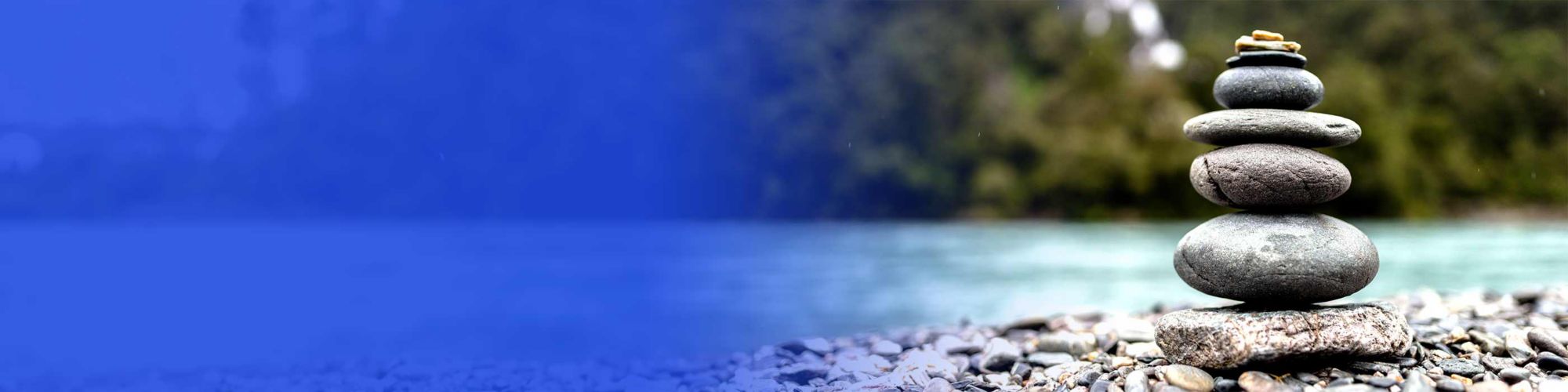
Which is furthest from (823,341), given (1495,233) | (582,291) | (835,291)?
(1495,233)

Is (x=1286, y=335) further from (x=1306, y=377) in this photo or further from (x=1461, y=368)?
(x=1461, y=368)

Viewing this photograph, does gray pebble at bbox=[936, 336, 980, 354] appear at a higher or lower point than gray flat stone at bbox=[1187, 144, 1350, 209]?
lower

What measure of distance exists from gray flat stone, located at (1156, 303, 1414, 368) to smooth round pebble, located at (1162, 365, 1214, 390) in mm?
130

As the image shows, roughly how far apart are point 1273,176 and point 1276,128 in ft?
1.13

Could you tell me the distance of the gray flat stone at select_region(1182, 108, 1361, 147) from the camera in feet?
22.6

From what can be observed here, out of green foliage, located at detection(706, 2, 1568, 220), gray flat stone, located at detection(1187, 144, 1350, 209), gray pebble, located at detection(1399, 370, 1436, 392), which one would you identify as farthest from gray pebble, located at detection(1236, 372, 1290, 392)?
green foliage, located at detection(706, 2, 1568, 220)

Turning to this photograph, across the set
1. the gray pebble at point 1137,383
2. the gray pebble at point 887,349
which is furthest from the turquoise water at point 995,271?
the gray pebble at point 1137,383

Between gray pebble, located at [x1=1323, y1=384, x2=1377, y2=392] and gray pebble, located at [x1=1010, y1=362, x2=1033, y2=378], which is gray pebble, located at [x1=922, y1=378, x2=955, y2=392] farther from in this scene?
gray pebble, located at [x1=1323, y1=384, x2=1377, y2=392]

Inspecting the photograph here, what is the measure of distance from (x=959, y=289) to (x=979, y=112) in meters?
27.7

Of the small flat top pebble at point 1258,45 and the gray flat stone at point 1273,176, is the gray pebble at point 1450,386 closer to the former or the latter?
the gray flat stone at point 1273,176

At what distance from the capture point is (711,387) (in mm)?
8055

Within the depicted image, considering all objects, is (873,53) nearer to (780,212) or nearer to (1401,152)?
(780,212)

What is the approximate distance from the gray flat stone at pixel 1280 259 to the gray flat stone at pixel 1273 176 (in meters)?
0.13

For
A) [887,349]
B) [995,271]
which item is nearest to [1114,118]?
[995,271]
